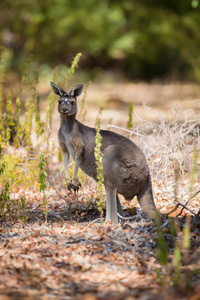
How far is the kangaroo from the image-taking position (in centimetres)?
445

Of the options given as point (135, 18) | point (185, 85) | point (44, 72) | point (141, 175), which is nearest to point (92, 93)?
point (44, 72)

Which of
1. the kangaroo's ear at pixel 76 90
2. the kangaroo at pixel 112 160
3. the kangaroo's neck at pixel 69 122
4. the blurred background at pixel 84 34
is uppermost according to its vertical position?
the blurred background at pixel 84 34

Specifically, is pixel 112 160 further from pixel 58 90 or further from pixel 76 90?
pixel 58 90

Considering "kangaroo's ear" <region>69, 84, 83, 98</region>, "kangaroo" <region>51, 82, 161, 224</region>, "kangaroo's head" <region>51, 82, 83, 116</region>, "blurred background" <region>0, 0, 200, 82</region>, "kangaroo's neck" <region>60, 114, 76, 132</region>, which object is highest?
"blurred background" <region>0, 0, 200, 82</region>

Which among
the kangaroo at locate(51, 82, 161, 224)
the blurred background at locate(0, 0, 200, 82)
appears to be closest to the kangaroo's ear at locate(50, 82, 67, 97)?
the kangaroo at locate(51, 82, 161, 224)

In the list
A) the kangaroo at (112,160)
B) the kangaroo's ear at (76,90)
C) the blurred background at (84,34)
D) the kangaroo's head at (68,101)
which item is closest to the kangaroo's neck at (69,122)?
the kangaroo at (112,160)

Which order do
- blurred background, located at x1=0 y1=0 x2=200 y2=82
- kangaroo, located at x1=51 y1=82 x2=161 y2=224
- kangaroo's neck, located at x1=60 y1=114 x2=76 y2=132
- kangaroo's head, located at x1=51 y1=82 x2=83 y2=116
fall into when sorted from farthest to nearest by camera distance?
blurred background, located at x1=0 y1=0 x2=200 y2=82, kangaroo's neck, located at x1=60 y1=114 x2=76 y2=132, kangaroo's head, located at x1=51 y1=82 x2=83 y2=116, kangaroo, located at x1=51 y1=82 x2=161 y2=224

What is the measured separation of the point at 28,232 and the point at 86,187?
1.75 metres

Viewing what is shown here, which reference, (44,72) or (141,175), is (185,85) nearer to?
(44,72)

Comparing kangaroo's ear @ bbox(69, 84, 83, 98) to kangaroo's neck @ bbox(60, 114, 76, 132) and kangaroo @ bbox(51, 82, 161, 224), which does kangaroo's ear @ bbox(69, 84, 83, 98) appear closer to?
kangaroo @ bbox(51, 82, 161, 224)

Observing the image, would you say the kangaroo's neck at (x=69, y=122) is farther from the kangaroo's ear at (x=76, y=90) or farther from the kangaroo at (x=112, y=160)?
the kangaroo's ear at (x=76, y=90)

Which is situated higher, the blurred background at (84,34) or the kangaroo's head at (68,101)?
the blurred background at (84,34)

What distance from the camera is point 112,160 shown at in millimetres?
4434

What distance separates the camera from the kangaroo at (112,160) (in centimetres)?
445
